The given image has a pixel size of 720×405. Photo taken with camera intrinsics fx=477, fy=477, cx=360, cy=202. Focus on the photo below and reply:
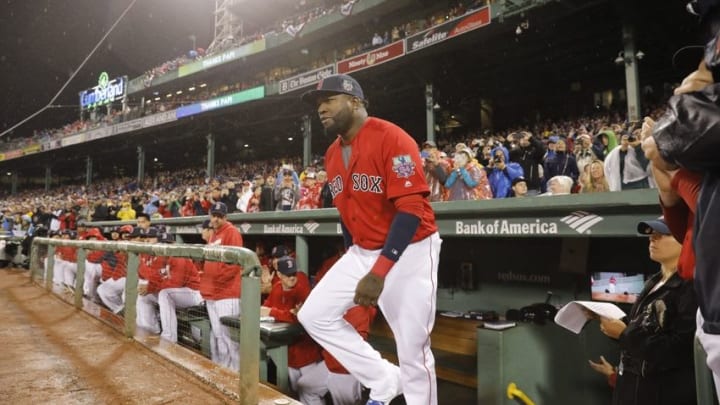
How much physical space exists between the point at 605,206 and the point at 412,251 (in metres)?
1.58

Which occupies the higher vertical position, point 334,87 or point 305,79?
point 305,79

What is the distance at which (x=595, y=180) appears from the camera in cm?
503

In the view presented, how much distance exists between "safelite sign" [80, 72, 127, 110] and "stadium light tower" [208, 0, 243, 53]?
6.75 meters

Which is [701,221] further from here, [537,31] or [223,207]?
[537,31]

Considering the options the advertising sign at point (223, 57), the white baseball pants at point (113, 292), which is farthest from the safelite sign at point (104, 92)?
the white baseball pants at point (113, 292)

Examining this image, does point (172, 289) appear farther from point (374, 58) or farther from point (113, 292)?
point (374, 58)

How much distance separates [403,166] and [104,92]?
37.6 m

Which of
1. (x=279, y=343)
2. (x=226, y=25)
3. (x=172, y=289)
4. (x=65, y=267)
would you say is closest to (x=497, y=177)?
(x=279, y=343)

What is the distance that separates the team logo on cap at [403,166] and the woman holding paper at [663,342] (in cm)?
106

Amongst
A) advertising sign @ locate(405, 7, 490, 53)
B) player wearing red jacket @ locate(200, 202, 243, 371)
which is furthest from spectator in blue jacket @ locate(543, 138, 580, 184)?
advertising sign @ locate(405, 7, 490, 53)

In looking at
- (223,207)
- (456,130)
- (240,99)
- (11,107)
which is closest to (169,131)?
(240,99)

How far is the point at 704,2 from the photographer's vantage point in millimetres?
1005

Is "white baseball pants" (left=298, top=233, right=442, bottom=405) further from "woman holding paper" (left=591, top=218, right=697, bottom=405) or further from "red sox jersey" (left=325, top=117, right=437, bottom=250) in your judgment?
"woman holding paper" (left=591, top=218, right=697, bottom=405)

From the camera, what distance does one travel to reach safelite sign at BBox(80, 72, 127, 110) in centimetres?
3259
